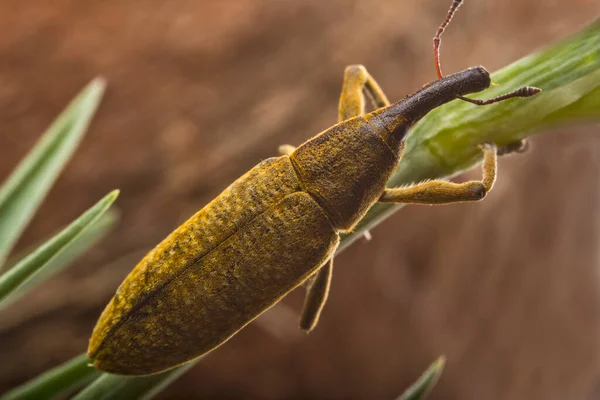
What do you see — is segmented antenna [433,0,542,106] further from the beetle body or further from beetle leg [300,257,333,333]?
beetle leg [300,257,333,333]

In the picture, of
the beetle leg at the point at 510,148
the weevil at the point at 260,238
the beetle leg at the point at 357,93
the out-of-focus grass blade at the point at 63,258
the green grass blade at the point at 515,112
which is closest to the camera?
the green grass blade at the point at 515,112

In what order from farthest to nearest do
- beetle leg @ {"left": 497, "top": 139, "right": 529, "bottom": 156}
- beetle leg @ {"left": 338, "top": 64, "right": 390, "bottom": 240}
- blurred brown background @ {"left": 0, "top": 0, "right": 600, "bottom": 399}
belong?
blurred brown background @ {"left": 0, "top": 0, "right": 600, "bottom": 399} → beetle leg @ {"left": 338, "top": 64, "right": 390, "bottom": 240} → beetle leg @ {"left": 497, "top": 139, "right": 529, "bottom": 156}

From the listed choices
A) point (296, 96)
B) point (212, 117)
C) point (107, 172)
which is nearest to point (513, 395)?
point (296, 96)

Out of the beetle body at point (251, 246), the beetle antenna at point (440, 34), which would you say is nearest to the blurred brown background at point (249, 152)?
the beetle body at point (251, 246)

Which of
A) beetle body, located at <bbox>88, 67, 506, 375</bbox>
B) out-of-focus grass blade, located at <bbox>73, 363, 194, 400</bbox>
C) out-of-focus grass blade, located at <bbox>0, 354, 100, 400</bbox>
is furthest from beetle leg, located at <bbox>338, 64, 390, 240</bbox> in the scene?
→ out-of-focus grass blade, located at <bbox>0, 354, 100, 400</bbox>

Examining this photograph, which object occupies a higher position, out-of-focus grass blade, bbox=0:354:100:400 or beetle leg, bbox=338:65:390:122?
beetle leg, bbox=338:65:390:122

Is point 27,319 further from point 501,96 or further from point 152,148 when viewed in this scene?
point 501,96

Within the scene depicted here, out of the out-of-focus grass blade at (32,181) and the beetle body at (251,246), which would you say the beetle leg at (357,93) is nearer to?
the beetle body at (251,246)
